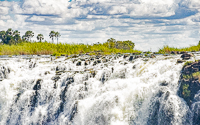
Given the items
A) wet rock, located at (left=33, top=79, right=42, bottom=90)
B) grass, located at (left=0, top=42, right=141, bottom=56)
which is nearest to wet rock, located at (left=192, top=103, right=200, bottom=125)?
wet rock, located at (left=33, top=79, right=42, bottom=90)

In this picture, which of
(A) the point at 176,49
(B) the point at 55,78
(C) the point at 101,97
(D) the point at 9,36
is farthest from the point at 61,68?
(D) the point at 9,36

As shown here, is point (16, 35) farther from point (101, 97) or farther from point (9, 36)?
point (101, 97)

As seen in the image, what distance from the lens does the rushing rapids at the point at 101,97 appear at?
21500 mm

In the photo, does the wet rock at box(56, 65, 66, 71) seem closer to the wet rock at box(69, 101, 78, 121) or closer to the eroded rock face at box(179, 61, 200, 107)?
the wet rock at box(69, 101, 78, 121)

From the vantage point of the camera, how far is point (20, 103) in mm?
27688

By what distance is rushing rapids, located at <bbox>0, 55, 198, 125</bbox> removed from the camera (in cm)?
2150

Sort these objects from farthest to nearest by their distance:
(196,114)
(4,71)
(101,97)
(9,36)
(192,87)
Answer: (9,36), (4,71), (101,97), (192,87), (196,114)

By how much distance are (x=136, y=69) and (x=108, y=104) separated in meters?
6.39

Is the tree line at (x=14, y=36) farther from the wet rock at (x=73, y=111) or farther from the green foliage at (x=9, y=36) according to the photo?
the wet rock at (x=73, y=111)

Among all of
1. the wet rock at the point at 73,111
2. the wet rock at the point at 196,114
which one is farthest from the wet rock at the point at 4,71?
the wet rock at the point at 196,114

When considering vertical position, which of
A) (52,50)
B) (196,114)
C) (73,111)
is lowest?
(73,111)

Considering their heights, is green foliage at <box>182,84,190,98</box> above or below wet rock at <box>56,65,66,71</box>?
below

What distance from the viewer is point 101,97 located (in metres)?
23.5

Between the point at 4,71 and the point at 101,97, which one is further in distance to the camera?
the point at 4,71
